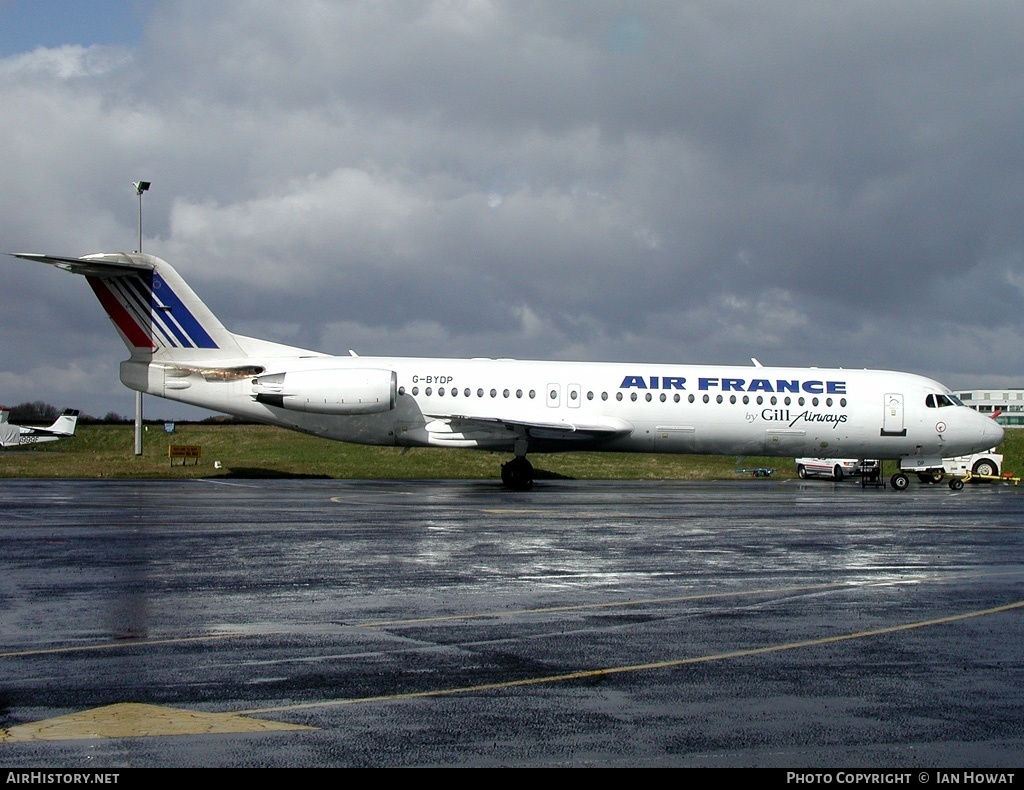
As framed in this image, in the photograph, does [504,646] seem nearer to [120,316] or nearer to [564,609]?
[564,609]

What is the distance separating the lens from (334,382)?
29828 mm

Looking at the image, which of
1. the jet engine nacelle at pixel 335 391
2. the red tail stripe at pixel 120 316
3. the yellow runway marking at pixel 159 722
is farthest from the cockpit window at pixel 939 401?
the yellow runway marking at pixel 159 722

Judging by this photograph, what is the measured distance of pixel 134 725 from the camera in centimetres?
577

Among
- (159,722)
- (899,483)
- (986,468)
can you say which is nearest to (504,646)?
(159,722)

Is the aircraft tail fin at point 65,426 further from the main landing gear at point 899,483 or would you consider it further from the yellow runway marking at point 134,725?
the yellow runway marking at point 134,725

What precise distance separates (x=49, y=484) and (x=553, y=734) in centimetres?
2758

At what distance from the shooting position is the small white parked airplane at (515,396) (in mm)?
30453

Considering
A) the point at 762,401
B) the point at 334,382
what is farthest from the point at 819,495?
the point at 334,382

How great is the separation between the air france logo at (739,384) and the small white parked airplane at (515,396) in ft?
0.12

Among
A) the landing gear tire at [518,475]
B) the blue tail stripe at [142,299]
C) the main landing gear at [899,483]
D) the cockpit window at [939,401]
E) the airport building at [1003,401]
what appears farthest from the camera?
the airport building at [1003,401]

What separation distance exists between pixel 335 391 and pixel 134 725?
2429cm

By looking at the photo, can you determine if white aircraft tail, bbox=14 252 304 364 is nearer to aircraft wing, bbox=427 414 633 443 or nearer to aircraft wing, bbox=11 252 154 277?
aircraft wing, bbox=11 252 154 277

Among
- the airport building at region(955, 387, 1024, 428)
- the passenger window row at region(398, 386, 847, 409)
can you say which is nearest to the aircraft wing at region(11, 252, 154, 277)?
the passenger window row at region(398, 386, 847, 409)

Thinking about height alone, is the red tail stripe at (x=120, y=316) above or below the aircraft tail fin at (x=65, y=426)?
above
